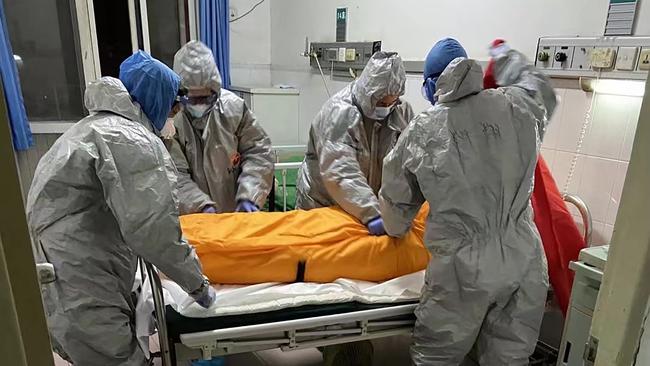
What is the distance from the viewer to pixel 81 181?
1.46 meters

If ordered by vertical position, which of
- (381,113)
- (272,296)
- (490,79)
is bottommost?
(272,296)

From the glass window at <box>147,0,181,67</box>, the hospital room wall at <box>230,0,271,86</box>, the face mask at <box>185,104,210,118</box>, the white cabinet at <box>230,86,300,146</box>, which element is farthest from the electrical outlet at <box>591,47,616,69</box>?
the glass window at <box>147,0,181,67</box>

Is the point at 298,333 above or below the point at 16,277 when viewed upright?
below

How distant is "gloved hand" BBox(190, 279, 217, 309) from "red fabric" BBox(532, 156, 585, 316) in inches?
58.2

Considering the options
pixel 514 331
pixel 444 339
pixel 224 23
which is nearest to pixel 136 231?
pixel 444 339

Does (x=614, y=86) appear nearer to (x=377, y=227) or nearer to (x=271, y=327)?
(x=377, y=227)

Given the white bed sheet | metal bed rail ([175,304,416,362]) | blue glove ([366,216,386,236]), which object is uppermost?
blue glove ([366,216,386,236])

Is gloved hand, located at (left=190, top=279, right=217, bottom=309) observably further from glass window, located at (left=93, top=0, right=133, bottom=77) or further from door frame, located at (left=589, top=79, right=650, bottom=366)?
glass window, located at (left=93, top=0, right=133, bottom=77)

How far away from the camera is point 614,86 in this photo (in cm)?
208

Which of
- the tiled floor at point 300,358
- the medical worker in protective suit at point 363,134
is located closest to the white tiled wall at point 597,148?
the medical worker in protective suit at point 363,134

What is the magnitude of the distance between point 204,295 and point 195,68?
1.28 m

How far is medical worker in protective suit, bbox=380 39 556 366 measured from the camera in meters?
1.68

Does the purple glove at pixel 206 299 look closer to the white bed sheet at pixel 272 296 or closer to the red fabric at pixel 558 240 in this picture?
the white bed sheet at pixel 272 296


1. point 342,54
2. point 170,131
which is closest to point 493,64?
point 170,131
